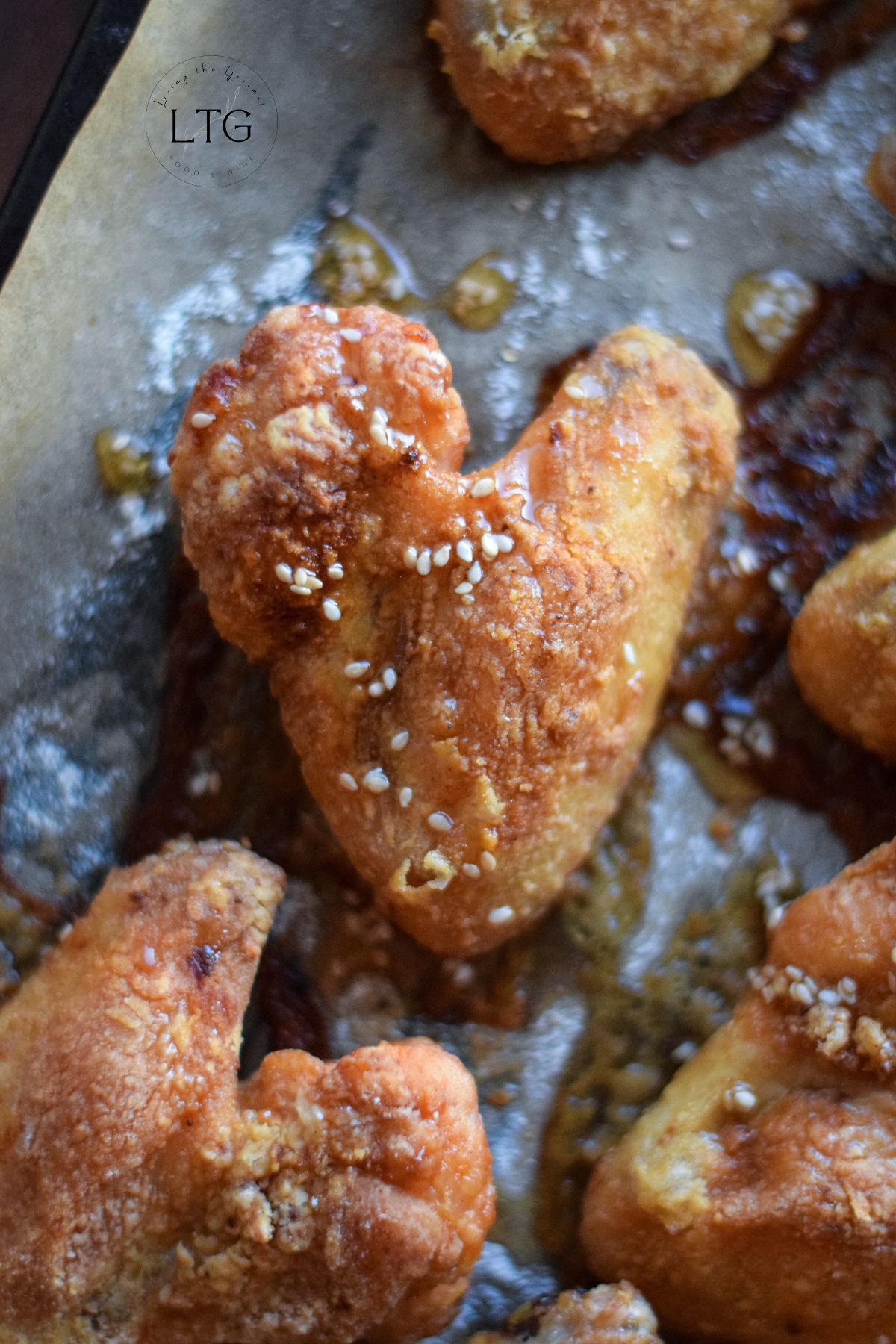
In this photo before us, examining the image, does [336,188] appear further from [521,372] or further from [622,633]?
[622,633]

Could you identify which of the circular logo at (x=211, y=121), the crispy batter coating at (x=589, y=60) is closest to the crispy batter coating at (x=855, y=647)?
the crispy batter coating at (x=589, y=60)

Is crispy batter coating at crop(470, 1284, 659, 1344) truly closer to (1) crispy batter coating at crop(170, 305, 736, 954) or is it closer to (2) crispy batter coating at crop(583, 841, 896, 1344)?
(2) crispy batter coating at crop(583, 841, 896, 1344)

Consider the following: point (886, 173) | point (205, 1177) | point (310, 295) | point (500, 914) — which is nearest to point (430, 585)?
point (500, 914)

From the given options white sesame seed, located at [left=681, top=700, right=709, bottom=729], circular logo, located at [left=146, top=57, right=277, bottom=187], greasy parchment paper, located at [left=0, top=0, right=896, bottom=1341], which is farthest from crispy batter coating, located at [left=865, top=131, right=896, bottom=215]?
circular logo, located at [left=146, top=57, right=277, bottom=187]

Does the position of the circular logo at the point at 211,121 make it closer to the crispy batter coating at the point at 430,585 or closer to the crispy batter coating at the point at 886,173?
the crispy batter coating at the point at 430,585

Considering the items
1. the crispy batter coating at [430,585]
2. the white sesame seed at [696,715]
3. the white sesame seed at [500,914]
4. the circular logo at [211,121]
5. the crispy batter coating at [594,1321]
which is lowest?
the crispy batter coating at [594,1321]

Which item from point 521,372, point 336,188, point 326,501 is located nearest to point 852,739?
point 521,372
